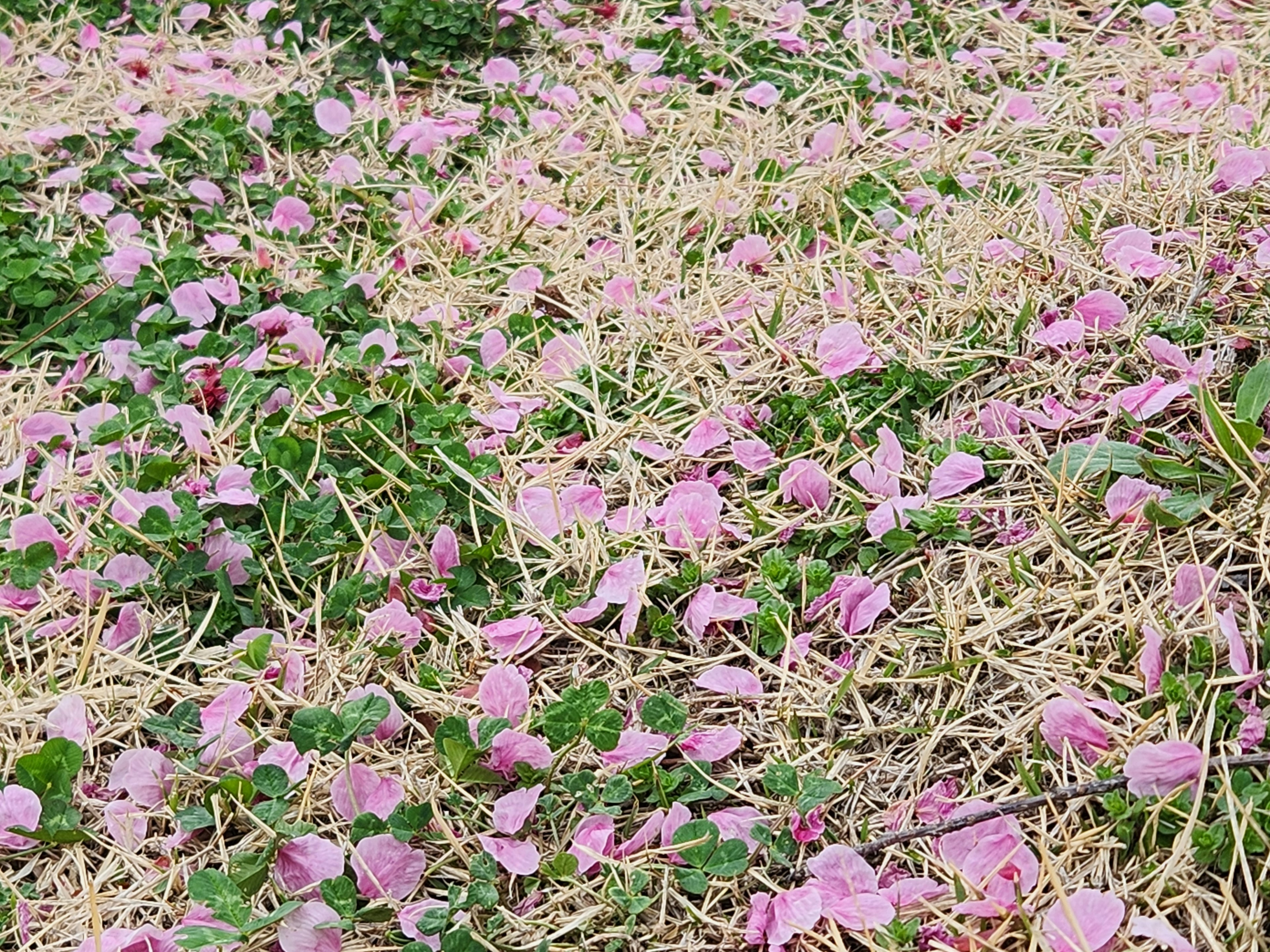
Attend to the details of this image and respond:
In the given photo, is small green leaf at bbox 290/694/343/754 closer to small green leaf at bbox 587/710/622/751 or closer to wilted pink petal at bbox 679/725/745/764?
small green leaf at bbox 587/710/622/751

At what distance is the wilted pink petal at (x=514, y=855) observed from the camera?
4.04 ft

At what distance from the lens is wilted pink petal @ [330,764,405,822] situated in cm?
130

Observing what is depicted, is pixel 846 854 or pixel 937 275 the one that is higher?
pixel 937 275

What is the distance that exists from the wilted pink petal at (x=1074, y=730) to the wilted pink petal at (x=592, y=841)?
1.74 ft

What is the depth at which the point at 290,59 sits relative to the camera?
2928 mm

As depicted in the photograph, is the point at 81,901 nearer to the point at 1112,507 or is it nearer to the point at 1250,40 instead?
the point at 1112,507

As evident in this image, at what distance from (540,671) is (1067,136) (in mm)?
1741

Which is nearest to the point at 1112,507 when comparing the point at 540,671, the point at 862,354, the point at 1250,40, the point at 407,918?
the point at 862,354

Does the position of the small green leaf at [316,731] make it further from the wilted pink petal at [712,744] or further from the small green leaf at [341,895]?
the wilted pink petal at [712,744]

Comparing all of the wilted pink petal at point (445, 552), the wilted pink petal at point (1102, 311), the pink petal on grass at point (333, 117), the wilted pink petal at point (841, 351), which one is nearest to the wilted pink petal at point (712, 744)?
the wilted pink petal at point (445, 552)

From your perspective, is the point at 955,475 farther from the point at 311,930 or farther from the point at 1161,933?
the point at 311,930

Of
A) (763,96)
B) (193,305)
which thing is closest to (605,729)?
(193,305)

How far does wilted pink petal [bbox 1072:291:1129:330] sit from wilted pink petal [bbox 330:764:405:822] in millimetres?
1305

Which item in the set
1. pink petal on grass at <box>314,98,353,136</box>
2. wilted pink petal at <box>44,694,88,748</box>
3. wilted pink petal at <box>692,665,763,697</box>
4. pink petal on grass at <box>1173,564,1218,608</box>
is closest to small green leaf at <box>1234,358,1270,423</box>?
pink petal on grass at <box>1173,564,1218,608</box>
